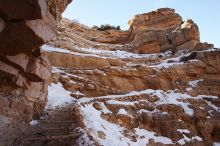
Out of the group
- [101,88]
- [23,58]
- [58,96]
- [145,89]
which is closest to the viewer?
[23,58]

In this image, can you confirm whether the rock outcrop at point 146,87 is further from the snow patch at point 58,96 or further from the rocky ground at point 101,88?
the snow patch at point 58,96

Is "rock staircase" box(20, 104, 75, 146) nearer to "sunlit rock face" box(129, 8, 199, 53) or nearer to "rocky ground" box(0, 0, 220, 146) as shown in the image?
"rocky ground" box(0, 0, 220, 146)

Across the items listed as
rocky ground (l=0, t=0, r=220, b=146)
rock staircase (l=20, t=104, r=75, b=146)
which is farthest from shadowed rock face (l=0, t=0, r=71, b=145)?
rock staircase (l=20, t=104, r=75, b=146)

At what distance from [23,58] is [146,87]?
1576 centimetres

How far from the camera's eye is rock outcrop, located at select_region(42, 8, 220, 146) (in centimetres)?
1430

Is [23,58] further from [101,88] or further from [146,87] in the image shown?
[146,87]

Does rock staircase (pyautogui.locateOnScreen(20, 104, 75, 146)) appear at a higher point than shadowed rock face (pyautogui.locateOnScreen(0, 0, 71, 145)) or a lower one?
lower

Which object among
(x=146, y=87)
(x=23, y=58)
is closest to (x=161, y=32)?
(x=146, y=87)

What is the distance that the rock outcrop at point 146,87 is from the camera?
1430 cm

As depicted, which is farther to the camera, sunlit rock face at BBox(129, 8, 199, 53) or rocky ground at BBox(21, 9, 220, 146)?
sunlit rock face at BBox(129, 8, 199, 53)

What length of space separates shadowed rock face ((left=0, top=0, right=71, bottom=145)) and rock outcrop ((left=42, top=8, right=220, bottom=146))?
1.91m

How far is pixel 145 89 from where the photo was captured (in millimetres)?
22453

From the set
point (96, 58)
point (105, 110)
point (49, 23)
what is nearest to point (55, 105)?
point (105, 110)

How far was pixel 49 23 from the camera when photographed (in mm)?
7355
